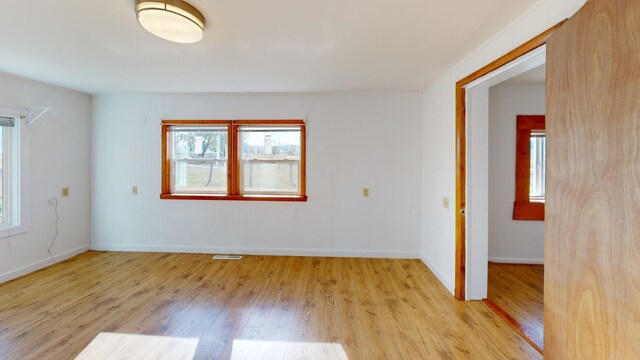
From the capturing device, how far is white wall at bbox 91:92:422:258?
3.94 meters

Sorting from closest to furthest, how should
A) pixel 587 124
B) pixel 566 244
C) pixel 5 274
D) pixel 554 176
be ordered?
pixel 587 124 < pixel 566 244 < pixel 554 176 < pixel 5 274

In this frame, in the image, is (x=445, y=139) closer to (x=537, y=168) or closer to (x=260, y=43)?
(x=537, y=168)

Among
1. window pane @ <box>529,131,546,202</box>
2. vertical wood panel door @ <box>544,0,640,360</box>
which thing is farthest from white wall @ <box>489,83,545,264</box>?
vertical wood panel door @ <box>544,0,640,360</box>

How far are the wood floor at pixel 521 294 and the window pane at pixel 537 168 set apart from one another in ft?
3.15

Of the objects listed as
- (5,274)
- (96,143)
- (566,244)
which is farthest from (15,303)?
(566,244)

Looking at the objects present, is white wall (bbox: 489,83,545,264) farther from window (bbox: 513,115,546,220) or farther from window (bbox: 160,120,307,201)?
window (bbox: 160,120,307,201)

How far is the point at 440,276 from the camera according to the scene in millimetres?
3223

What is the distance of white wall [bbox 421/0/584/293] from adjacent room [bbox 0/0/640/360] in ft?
0.08

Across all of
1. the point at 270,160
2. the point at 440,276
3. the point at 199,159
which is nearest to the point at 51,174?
the point at 199,159

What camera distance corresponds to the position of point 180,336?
218 centimetres

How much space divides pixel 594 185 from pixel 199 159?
4.20m

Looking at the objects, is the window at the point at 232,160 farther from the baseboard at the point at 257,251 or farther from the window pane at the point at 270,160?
the baseboard at the point at 257,251

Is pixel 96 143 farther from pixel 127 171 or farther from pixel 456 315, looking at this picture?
pixel 456 315

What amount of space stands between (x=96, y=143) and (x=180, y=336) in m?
3.44
